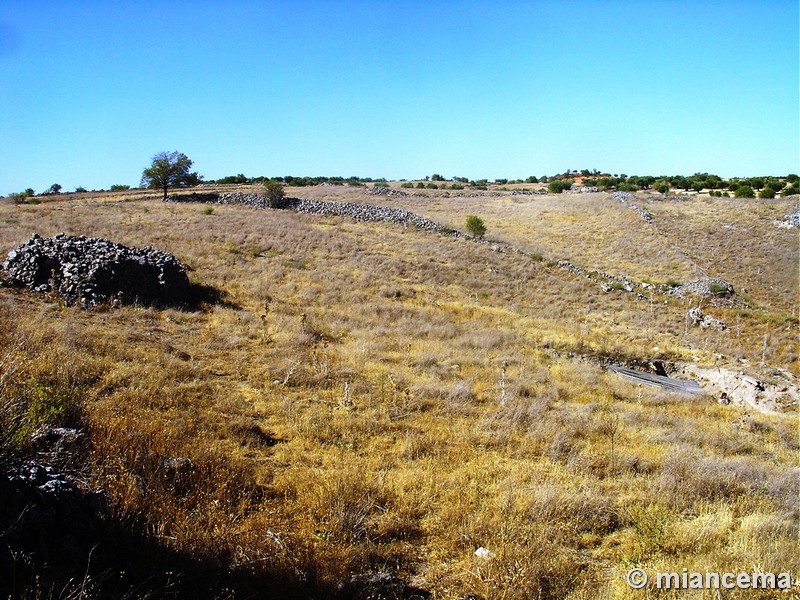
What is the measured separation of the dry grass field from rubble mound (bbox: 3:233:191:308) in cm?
72

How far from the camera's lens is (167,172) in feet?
139

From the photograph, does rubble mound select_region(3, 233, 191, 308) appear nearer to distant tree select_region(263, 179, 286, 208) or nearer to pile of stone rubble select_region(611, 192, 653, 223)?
distant tree select_region(263, 179, 286, 208)

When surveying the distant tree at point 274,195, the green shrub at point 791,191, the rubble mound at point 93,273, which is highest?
the green shrub at point 791,191

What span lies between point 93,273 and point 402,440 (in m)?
9.43

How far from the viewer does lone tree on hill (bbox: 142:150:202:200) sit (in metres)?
42.0

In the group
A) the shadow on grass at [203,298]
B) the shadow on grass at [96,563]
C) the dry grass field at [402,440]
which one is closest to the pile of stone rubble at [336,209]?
the dry grass field at [402,440]

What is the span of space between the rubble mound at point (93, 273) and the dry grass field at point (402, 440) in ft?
2.36

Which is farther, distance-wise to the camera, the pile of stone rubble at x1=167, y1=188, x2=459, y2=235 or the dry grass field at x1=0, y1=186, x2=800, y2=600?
the pile of stone rubble at x1=167, y1=188, x2=459, y2=235

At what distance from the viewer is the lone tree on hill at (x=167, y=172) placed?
42000 millimetres

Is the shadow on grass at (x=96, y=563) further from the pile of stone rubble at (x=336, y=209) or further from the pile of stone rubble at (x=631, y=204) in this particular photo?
the pile of stone rubble at (x=631, y=204)

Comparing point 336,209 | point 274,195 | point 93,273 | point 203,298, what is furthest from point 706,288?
point 274,195

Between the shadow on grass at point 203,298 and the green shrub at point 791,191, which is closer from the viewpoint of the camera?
the shadow on grass at point 203,298

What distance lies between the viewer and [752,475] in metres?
6.12

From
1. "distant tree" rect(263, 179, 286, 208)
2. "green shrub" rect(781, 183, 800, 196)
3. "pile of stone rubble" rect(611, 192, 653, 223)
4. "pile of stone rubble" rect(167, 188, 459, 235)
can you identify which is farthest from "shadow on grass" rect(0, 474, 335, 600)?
"green shrub" rect(781, 183, 800, 196)
